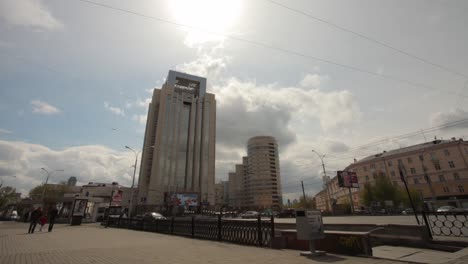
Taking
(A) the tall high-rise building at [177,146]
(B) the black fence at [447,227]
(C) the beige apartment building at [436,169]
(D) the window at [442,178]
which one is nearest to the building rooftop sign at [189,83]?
(A) the tall high-rise building at [177,146]

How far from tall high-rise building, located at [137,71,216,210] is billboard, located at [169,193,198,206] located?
19.2 feet

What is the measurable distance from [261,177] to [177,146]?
204ft

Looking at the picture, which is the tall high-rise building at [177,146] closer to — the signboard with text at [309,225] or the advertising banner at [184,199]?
the advertising banner at [184,199]

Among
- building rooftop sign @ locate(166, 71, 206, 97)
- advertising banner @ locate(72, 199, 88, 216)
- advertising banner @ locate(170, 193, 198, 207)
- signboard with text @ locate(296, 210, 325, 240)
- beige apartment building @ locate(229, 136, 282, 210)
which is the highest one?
building rooftop sign @ locate(166, 71, 206, 97)

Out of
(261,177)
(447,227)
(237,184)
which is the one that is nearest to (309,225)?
(447,227)

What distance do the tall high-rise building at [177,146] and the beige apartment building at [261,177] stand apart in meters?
45.7

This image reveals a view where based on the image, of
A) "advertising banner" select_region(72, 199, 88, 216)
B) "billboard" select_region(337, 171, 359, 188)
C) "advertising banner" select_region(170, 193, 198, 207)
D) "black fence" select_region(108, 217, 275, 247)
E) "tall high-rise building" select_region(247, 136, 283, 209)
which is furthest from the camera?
"tall high-rise building" select_region(247, 136, 283, 209)

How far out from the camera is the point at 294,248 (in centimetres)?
761

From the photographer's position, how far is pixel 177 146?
275ft

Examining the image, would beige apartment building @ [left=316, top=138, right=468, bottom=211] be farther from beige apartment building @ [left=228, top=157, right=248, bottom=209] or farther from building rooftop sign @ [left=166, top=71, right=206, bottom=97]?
beige apartment building @ [left=228, top=157, right=248, bottom=209]

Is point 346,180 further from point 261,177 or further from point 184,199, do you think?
point 261,177

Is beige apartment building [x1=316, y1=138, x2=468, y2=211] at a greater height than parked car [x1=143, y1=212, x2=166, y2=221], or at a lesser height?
greater

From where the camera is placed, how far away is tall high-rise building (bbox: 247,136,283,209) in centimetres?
12419

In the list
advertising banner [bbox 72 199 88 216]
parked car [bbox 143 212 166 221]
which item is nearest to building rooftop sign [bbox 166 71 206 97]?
parked car [bbox 143 212 166 221]
